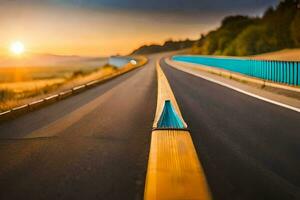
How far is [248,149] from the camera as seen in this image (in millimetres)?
5320

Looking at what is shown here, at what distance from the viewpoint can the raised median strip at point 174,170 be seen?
3215mm

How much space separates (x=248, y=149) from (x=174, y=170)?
76.4 inches

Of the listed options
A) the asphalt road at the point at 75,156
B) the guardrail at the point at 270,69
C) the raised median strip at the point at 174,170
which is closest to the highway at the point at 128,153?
the asphalt road at the point at 75,156

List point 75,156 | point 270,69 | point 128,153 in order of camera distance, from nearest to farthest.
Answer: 1. point 75,156
2. point 128,153
3. point 270,69

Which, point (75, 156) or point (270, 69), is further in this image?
point (270, 69)

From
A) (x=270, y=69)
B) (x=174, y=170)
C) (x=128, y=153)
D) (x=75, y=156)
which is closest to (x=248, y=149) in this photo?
(x=128, y=153)

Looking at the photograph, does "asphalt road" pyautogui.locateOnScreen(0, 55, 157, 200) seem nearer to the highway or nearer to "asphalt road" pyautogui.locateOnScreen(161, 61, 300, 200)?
the highway

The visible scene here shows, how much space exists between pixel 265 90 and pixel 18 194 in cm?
1196

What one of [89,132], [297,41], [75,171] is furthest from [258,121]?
[297,41]

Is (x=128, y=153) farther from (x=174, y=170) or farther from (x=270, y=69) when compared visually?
(x=270, y=69)

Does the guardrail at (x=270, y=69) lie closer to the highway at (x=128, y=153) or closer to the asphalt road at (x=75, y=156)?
the highway at (x=128, y=153)

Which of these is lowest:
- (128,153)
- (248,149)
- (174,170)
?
(248,149)

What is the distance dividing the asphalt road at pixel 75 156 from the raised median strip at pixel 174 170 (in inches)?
9.7

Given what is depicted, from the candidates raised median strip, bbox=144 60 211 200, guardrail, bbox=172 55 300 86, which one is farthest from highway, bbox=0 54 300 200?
guardrail, bbox=172 55 300 86
